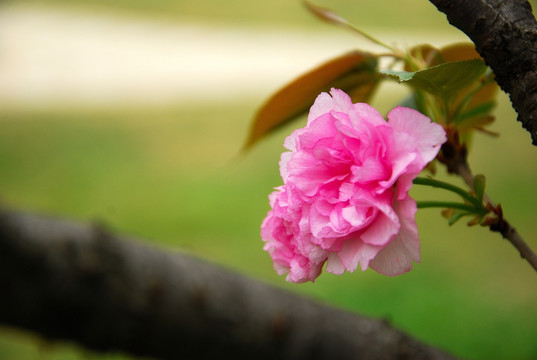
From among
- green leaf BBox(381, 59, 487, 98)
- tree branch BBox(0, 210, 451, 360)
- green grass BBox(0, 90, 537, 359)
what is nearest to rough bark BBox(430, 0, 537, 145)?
green leaf BBox(381, 59, 487, 98)

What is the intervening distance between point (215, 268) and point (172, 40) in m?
3.42

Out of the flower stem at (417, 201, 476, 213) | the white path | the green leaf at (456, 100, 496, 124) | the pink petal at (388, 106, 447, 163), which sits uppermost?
the pink petal at (388, 106, 447, 163)

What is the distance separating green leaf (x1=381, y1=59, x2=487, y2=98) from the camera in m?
0.27

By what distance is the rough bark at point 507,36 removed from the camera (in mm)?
266

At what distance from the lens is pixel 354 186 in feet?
0.81

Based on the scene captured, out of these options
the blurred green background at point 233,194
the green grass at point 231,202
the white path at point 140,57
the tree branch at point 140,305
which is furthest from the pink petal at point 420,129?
the white path at point 140,57

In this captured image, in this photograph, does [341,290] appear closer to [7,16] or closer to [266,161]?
[266,161]

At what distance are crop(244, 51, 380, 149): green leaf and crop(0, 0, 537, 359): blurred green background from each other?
714 millimetres

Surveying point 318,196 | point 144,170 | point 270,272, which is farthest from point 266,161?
point 318,196

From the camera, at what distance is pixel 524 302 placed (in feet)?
5.30

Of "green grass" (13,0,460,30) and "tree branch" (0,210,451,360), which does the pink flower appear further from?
"green grass" (13,0,460,30)

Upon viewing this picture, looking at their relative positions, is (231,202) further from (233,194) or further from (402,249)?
(402,249)

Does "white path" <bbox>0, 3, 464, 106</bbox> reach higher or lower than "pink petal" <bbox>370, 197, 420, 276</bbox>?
lower

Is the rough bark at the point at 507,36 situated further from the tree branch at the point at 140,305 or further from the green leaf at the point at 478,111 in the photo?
the tree branch at the point at 140,305
